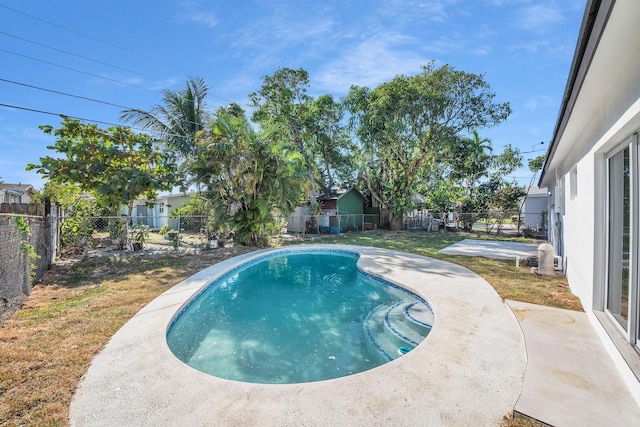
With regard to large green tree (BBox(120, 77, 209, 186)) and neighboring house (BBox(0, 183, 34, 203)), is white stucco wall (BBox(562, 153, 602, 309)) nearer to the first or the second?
large green tree (BBox(120, 77, 209, 186))

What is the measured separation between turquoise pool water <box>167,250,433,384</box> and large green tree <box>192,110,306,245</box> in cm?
443

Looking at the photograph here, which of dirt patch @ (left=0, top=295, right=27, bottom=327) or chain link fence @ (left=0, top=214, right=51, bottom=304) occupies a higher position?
chain link fence @ (left=0, top=214, right=51, bottom=304)

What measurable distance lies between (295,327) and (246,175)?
8.33 m

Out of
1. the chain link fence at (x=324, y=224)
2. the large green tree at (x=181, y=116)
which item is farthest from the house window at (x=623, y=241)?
the large green tree at (x=181, y=116)

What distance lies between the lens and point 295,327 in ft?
17.6

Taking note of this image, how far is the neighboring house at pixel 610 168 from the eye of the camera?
2.29 meters

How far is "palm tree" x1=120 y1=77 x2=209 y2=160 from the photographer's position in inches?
664

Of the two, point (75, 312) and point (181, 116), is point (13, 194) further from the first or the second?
point (75, 312)

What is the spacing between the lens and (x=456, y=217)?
68.6 feet

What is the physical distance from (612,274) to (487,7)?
302 inches

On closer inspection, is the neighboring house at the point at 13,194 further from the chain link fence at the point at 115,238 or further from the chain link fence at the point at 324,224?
the chain link fence at the point at 324,224

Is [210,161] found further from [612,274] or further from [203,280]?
[612,274]

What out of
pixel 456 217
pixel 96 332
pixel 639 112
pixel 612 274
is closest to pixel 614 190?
pixel 612 274

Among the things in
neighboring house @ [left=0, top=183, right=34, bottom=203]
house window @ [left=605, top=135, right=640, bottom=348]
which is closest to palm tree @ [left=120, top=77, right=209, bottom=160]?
neighboring house @ [left=0, top=183, right=34, bottom=203]
